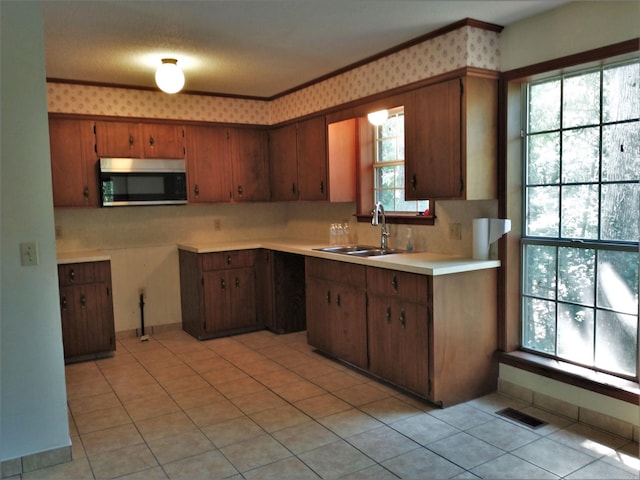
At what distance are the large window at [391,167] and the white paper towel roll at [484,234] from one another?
743mm

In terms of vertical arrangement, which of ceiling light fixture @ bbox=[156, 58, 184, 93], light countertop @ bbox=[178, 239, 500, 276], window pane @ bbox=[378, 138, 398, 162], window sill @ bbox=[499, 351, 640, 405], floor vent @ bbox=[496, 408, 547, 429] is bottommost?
floor vent @ bbox=[496, 408, 547, 429]

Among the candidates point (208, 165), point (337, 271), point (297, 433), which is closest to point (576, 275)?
point (337, 271)

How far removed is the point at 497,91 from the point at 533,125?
325 millimetres

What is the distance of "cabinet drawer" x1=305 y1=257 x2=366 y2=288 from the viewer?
146 inches

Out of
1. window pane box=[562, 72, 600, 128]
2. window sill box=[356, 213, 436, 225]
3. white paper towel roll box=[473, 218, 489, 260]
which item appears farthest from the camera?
window sill box=[356, 213, 436, 225]

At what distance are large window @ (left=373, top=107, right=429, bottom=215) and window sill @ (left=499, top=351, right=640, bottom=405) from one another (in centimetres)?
136

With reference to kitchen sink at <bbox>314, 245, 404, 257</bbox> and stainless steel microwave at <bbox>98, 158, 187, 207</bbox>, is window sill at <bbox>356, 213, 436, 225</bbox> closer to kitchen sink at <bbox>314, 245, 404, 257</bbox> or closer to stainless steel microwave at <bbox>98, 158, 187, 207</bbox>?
kitchen sink at <bbox>314, 245, 404, 257</bbox>

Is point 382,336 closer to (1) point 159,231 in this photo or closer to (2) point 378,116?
(2) point 378,116

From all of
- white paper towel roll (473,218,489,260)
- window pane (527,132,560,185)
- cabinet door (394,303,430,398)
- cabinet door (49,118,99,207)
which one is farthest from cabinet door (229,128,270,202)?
window pane (527,132,560,185)

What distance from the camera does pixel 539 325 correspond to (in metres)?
3.34

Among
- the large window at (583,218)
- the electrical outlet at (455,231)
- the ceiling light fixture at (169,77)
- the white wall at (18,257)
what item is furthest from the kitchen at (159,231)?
the white wall at (18,257)

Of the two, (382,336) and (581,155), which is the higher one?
(581,155)

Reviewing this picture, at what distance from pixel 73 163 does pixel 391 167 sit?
2.84 m

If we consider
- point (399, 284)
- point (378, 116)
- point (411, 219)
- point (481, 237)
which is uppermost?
point (378, 116)
